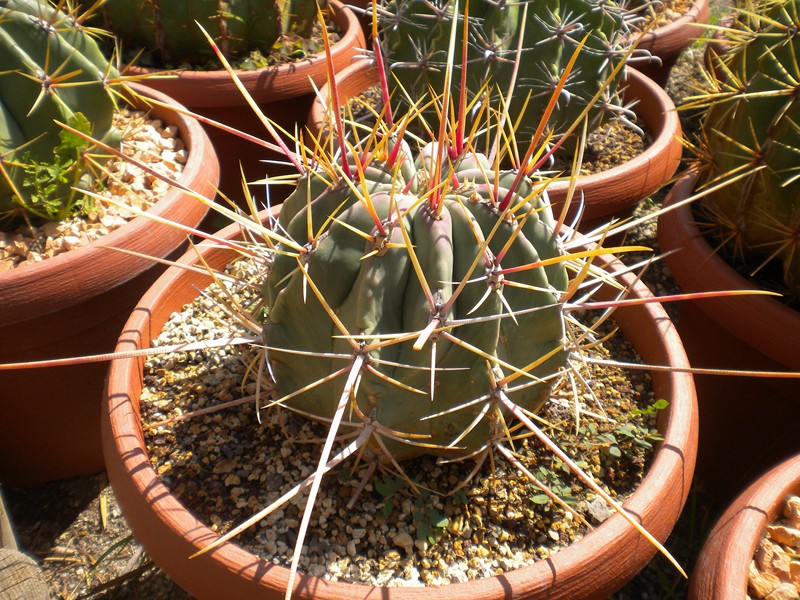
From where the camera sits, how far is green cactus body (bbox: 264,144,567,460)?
3.09 feet

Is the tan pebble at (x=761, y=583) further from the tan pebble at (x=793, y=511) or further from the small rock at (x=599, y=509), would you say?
the small rock at (x=599, y=509)

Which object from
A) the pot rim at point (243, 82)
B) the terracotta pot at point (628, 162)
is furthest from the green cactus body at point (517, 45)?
the pot rim at point (243, 82)

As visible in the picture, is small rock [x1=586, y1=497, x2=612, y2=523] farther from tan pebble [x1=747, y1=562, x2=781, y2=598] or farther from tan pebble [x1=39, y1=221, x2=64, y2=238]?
tan pebble [x1=39, y1=221, x2=64, y2=238]

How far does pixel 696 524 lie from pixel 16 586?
1473 millimetres

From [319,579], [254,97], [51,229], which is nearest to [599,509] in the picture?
[319,579]

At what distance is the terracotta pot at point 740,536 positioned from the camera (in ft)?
3.37

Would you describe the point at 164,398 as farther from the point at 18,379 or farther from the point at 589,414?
the point at 589,414

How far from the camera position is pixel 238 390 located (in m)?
1.31

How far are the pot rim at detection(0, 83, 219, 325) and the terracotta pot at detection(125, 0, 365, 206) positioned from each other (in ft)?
1.67

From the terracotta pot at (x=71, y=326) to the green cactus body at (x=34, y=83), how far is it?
22cm

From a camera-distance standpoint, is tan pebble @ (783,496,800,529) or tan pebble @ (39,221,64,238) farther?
tan pebble @ (39,221,64,238)

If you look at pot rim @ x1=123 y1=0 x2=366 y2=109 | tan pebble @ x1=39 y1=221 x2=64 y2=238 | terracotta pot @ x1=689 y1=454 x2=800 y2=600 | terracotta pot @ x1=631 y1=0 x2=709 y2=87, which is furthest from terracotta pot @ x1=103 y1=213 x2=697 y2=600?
terracotta pot @ x1=631 y1=0 x2=709 y2=87

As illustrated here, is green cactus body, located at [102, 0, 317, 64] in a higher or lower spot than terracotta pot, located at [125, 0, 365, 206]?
higher

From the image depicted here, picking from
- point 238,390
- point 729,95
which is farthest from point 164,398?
point 729,95
